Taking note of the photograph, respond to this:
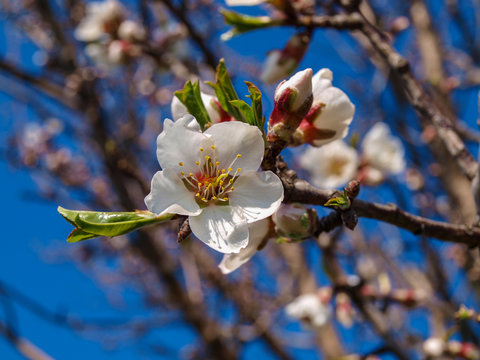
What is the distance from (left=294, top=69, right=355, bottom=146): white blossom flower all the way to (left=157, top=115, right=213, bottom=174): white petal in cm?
25

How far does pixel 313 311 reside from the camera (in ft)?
7.21

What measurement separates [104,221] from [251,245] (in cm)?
32

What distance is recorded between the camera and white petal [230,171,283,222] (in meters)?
0.84

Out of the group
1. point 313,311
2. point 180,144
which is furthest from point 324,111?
point 313,311

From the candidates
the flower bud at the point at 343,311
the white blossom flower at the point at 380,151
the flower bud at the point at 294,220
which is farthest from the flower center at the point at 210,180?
the white blossom flower at the point at 380,151

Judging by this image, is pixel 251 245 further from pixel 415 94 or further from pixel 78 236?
pixel 415 94

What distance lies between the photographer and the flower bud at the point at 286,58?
1.43m

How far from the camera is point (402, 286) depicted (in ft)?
10.9

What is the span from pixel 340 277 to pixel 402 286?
1.69 m

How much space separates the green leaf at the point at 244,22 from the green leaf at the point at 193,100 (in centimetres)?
54

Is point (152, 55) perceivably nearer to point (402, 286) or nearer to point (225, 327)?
point (225, 327)

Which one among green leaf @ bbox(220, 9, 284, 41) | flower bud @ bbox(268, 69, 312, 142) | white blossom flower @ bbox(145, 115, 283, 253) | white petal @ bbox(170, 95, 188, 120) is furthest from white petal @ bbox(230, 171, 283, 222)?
green leaf @ bbox(220, 9, 284, 41)

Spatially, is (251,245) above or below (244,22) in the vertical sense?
below

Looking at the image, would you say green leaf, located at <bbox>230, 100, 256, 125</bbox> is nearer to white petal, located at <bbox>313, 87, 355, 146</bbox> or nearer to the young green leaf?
the young green leaf
